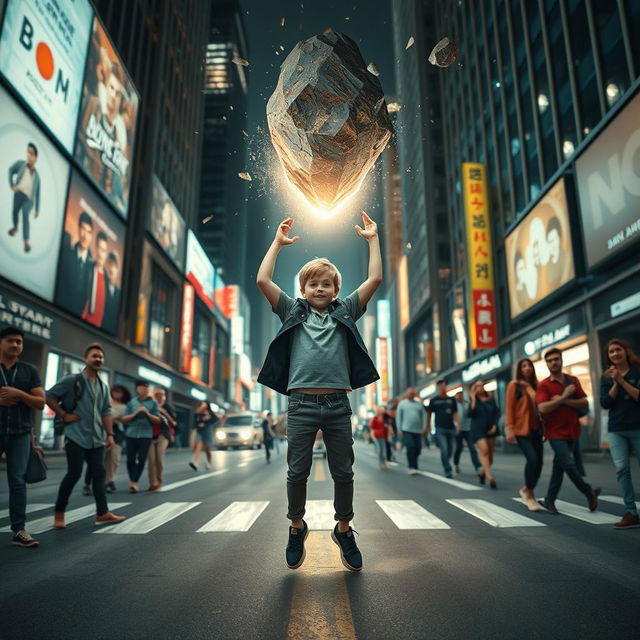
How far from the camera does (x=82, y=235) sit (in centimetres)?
2353

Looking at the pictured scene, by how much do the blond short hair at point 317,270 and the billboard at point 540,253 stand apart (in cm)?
1890

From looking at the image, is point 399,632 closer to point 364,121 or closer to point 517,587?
point 517,587

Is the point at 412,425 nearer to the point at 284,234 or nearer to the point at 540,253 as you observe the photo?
the point at 284,234

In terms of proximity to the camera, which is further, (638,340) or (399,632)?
(638,340)

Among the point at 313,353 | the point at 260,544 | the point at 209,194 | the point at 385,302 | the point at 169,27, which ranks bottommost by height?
the point at 260,544

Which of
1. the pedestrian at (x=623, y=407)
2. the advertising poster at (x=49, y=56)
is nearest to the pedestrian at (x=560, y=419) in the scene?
the pedestrian at (x=623, y=407)

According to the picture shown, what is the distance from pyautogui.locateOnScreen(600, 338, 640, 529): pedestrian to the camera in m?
5.38

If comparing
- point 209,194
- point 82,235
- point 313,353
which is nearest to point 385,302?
point 209,194

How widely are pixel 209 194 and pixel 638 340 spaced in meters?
97.3

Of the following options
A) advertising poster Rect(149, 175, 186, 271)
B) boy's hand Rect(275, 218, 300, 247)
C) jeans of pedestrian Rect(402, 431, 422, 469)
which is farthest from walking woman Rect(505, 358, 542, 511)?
advertising poster Rect(149, 175, 186, 271)

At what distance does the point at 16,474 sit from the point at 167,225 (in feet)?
123

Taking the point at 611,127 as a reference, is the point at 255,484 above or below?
below

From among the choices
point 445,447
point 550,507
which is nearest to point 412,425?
point 445,447

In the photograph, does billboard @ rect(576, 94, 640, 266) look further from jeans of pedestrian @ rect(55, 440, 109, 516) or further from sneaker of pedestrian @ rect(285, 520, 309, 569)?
jeans of pedestrian @ rect(55, 440, 109, 516)
